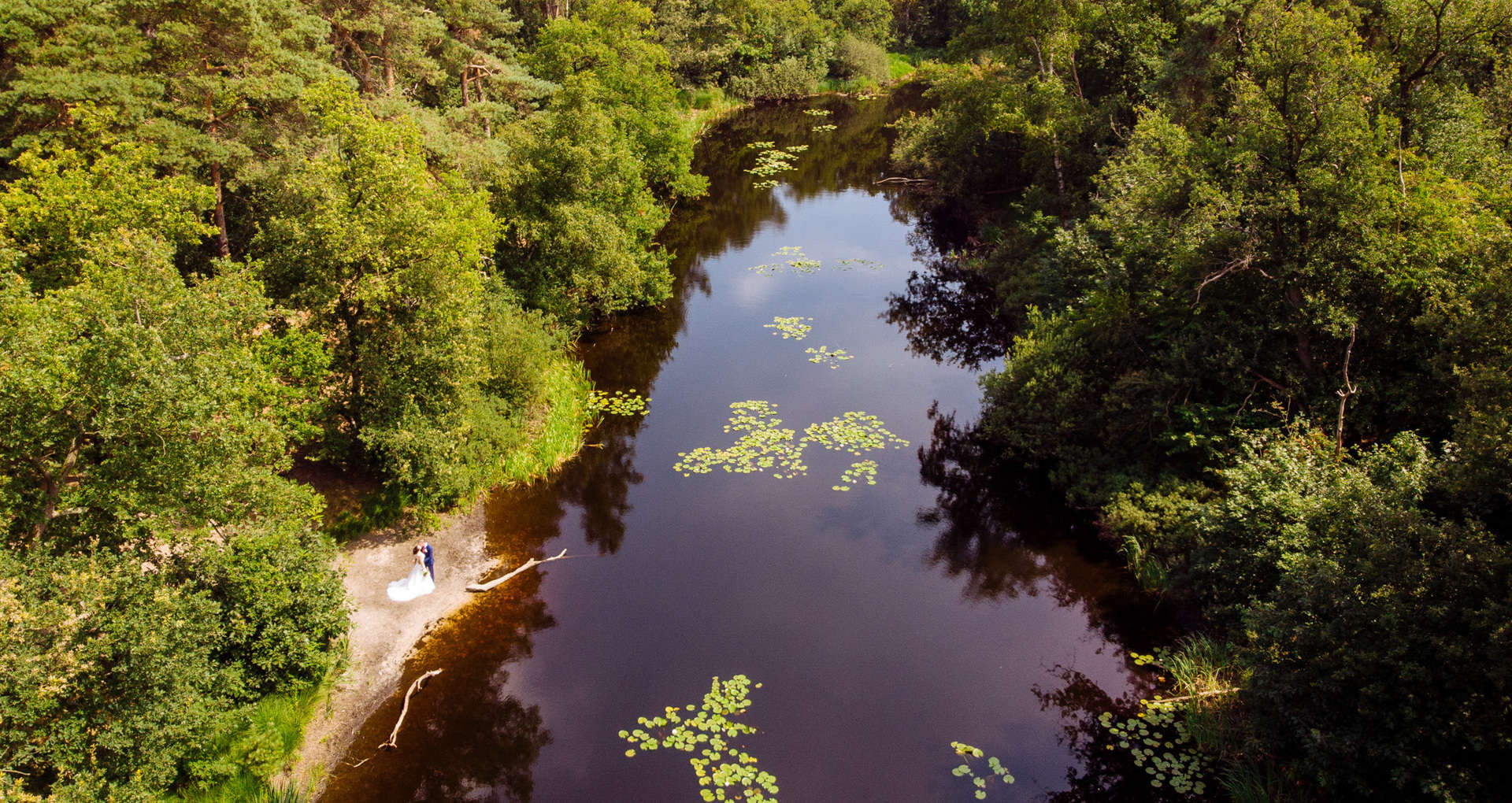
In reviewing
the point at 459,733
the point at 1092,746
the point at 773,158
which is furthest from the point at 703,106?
the point at 1092,746

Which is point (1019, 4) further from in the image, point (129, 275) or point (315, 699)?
point (315, 699)

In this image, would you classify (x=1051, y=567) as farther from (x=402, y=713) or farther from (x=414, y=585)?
(x=414, y=585)

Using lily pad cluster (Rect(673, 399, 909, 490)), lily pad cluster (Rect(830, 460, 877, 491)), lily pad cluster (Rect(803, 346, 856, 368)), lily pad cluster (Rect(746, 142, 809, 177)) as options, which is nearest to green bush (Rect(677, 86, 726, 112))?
lily pad cluster (Rect(746, 142, 809, 177))

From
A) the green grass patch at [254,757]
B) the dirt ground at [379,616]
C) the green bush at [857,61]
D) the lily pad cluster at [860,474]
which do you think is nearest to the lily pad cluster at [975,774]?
A: the lily pad cluster at [860,474]

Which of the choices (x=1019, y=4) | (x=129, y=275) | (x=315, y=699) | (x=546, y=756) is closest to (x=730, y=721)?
(x=546, y=756)

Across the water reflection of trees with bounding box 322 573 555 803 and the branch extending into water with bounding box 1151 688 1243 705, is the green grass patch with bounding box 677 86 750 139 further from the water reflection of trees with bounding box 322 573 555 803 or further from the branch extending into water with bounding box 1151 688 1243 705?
the branch extending into water with bounding box 1151 688 1243 705

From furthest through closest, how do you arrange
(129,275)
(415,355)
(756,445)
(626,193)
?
1. (626,193)
2. (756,445)
3. (415,355)
4. (129,275)
